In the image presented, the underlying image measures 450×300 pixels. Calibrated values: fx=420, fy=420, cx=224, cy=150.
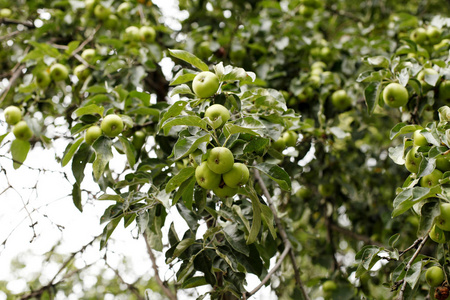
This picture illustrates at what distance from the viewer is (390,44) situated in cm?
264

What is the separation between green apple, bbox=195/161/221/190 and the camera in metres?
1.31

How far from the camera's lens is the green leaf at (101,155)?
154cm

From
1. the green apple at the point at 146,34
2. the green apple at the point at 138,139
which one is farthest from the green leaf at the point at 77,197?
the green apple at the point at 146,34

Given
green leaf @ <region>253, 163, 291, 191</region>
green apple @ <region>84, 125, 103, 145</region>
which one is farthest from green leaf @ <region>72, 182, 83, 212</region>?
green leaf @ <region>253, 163, 291, 191</region>

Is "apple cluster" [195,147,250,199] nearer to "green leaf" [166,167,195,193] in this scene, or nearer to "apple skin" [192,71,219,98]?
"green leaf" [166,167,195,193]

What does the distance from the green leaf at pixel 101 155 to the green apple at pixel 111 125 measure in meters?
0.03

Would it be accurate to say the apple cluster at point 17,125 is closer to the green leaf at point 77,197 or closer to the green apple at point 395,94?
the green leaf at point 77,197

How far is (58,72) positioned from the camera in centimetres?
232

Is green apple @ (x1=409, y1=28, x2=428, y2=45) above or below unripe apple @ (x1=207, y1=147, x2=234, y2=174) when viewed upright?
below

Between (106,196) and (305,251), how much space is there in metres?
1.88

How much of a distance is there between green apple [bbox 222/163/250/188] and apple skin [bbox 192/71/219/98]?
0.30 m

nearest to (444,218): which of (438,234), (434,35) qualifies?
(438,234)

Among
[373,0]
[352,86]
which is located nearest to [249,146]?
[352,86]

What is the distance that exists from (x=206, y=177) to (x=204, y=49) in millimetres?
1641
